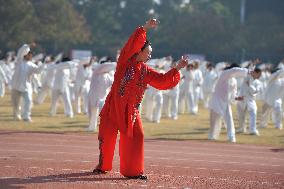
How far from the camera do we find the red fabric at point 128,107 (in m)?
10.6

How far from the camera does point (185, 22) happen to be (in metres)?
63.2

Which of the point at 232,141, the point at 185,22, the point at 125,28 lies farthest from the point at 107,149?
the point at 125,28

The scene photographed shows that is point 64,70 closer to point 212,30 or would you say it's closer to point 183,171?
point 183,171

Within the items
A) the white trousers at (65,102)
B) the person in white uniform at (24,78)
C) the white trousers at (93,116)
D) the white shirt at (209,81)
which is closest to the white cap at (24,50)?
the person in white uniform at (24,78)

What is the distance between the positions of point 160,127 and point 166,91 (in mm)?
3838

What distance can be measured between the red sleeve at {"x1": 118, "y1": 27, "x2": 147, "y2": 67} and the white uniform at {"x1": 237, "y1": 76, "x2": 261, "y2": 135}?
10.5 m

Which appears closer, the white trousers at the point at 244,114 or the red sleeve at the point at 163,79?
the red sleeve at the point at 163,79

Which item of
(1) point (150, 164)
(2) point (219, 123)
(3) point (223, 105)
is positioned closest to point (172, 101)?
(2) point (219, 123)

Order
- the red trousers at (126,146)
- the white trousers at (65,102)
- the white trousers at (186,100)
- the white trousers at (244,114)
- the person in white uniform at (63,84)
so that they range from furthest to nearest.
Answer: the white trousers at (186,100) → the white trousers at (65,102) → the person in white uniform at (63,84) → the white trousers at (244,114) → the red trousers at (126,146)

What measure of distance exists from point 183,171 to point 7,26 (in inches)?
1875

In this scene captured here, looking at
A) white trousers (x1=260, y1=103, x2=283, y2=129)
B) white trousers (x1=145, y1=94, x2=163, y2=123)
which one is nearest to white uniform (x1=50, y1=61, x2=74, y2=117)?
white trousers (x1=145, y1=94, x2=163, y2=123)

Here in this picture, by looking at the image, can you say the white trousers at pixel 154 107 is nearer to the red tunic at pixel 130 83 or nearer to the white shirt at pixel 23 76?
the white shirt at pixel 23 76

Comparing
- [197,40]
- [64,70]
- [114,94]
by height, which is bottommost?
[114,94]

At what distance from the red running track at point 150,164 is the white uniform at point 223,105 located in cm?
76
